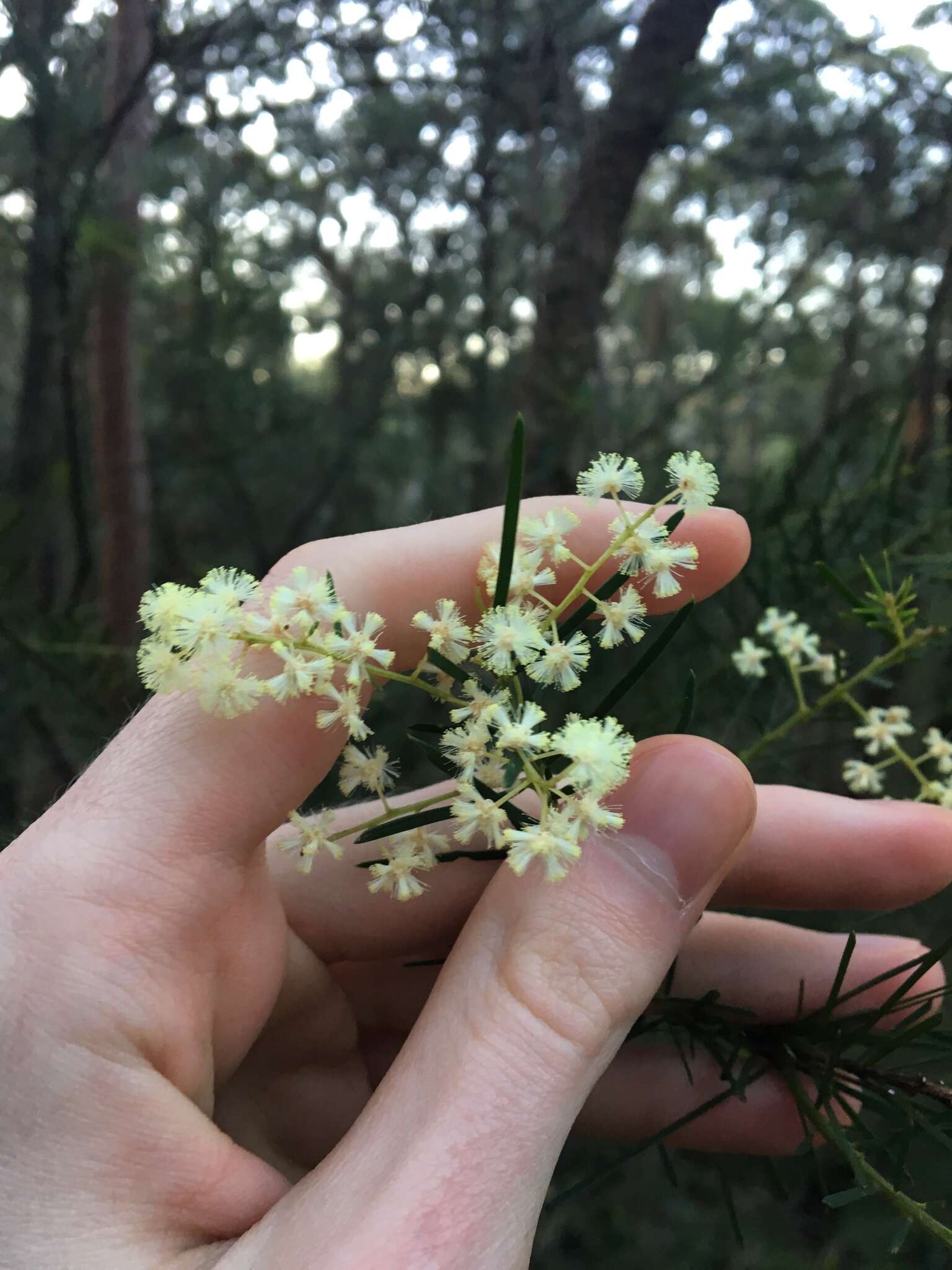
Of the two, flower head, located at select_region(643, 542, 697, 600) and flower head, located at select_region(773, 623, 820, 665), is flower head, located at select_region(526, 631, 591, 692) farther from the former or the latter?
flower head, located at select_region(773, 623, 820, 665)

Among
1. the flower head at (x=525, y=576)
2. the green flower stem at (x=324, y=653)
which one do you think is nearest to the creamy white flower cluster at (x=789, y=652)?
the flower head at (x=525, y=576)

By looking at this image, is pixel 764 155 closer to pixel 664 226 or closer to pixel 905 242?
pixel 905 242

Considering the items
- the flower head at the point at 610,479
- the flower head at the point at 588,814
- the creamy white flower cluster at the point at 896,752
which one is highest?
the flower head at the point at 610,479

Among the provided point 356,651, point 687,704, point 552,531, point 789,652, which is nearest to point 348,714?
point 356,651

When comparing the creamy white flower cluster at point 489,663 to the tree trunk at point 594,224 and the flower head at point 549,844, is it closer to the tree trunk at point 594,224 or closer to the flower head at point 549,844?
the flower head at point 549,844

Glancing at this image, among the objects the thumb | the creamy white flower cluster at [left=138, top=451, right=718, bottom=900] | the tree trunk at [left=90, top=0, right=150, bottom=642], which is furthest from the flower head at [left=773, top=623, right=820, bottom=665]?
the tree trunk at [left=90, top=0, right=150, bottom=642]

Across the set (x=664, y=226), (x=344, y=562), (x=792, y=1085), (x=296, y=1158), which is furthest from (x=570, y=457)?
(x=664, y=226)

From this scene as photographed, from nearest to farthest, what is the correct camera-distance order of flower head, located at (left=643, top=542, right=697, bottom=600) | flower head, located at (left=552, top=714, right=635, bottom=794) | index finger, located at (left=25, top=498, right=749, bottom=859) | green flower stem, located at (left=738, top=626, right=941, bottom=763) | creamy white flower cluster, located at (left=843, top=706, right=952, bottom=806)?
flower head, located at (left=552, top=714, right=635, bottom=794)
flower head, located at (left=643, top=542, right=697, bottom=600)
index finger, located at (left=25, top=498, right=749, bottom=859)
green flower stem, located at (left=738, top=626, right=941, bottom=763)
creamy white flower cluster, located at (left=843, top=706, right=952, bottom=806)

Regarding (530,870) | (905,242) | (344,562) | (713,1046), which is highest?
(905,242)
